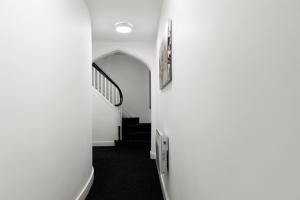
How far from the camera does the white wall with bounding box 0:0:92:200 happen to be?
118cm

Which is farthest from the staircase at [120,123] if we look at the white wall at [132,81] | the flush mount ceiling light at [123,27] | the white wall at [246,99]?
the white wall at [246,99]

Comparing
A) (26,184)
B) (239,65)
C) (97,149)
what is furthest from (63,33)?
(97,149)

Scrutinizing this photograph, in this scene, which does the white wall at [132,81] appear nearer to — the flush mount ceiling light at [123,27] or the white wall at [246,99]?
the flush mount ceiling light at [123,27]

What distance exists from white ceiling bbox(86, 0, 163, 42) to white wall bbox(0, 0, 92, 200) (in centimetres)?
69

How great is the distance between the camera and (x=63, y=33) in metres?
2.04

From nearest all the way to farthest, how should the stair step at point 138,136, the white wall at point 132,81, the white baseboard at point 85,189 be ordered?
the white baseboard at point 85,189
the stair step at point 138,136
the white wall at point 132,81

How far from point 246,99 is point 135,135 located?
18.4 feet

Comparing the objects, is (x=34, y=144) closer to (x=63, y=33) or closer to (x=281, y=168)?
(x=63, y=33)

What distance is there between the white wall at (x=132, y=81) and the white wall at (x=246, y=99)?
626 centimetres

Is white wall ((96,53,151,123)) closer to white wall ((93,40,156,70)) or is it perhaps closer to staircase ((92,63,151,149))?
staircase ((92,63,151,149))

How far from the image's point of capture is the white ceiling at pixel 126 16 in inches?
121

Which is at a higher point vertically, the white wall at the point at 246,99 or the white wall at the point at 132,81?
the white wall at the point at 132,81

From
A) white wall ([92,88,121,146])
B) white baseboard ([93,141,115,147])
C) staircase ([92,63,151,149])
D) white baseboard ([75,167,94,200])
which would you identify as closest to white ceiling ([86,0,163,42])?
staircase ([92,63,151,149])

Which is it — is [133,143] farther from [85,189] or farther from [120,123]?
[85,189]
